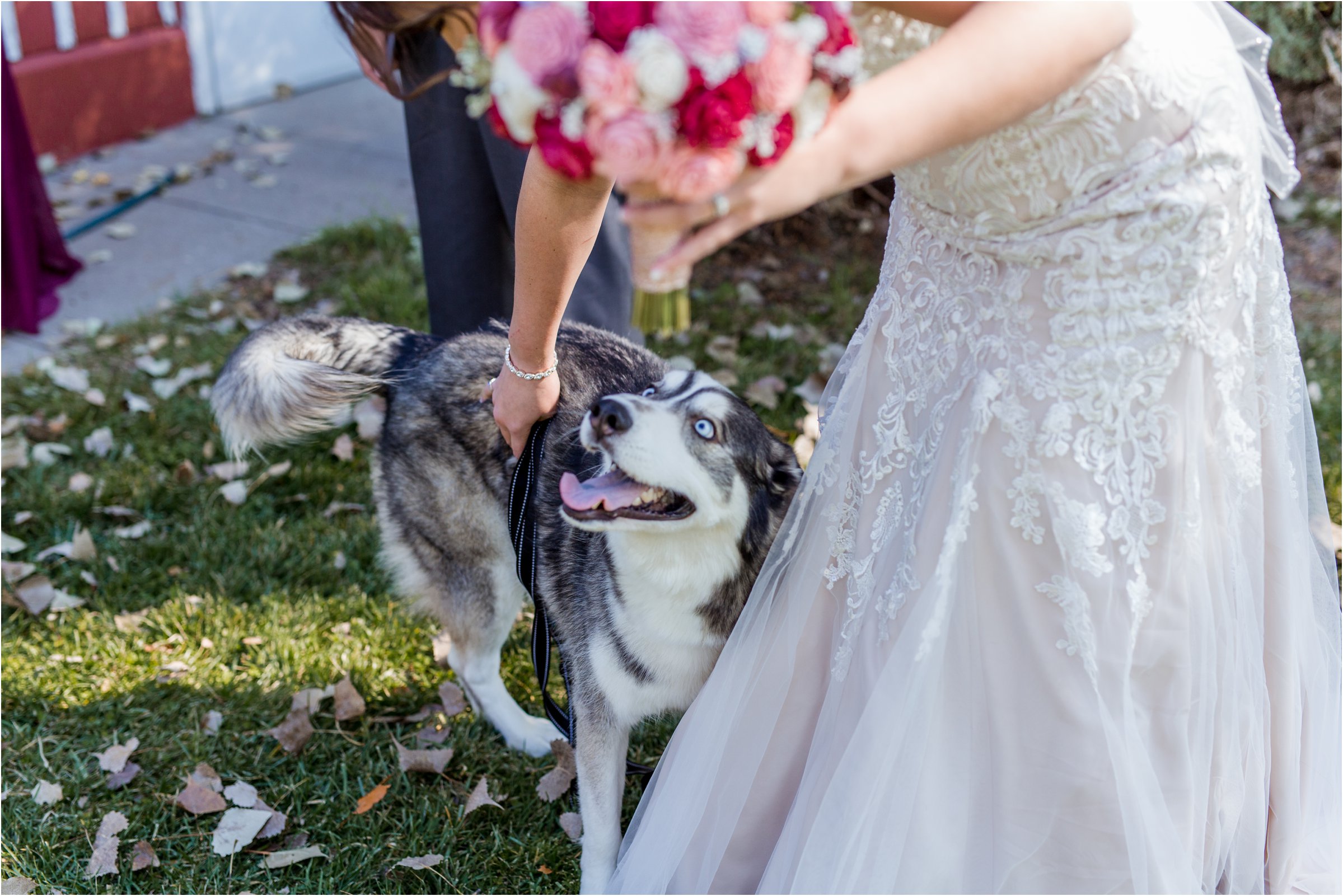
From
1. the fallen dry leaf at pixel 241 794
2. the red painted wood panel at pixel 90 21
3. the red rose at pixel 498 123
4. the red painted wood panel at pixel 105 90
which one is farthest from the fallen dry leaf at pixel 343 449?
the red painted wood panel at pixel 90 21

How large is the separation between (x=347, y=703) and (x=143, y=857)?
610 mm

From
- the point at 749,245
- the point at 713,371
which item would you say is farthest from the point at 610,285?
the point at 749,245

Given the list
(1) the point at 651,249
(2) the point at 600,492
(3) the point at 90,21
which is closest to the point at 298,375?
(2) the point at 600,492

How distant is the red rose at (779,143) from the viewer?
3.77 ft

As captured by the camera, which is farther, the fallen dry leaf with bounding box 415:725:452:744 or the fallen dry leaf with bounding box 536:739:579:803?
the fallen dry leaf with bounding box 415:725:452:744

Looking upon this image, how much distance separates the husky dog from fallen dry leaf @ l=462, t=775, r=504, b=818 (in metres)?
0.20

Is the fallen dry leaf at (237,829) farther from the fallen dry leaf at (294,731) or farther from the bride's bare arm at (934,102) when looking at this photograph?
the bride's bare arm at (934,102)

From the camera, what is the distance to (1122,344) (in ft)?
5.45

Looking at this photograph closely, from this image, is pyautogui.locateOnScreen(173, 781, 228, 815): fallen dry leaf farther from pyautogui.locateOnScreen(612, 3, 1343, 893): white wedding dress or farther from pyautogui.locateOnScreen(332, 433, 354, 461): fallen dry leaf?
pyautogui.locateOnScreen(332, 433, 354, 461): fallen dry leaf

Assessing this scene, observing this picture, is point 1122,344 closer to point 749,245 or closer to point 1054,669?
point 1054,669

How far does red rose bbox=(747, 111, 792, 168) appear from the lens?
1.15 metres

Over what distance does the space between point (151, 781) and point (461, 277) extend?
1.65 metres

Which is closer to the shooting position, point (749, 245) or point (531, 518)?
point (531, 518)

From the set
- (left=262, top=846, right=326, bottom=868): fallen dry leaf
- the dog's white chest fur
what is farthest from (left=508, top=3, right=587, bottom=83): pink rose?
(left=262, top=846, right=326, bottom=868): fallen dry leaf
